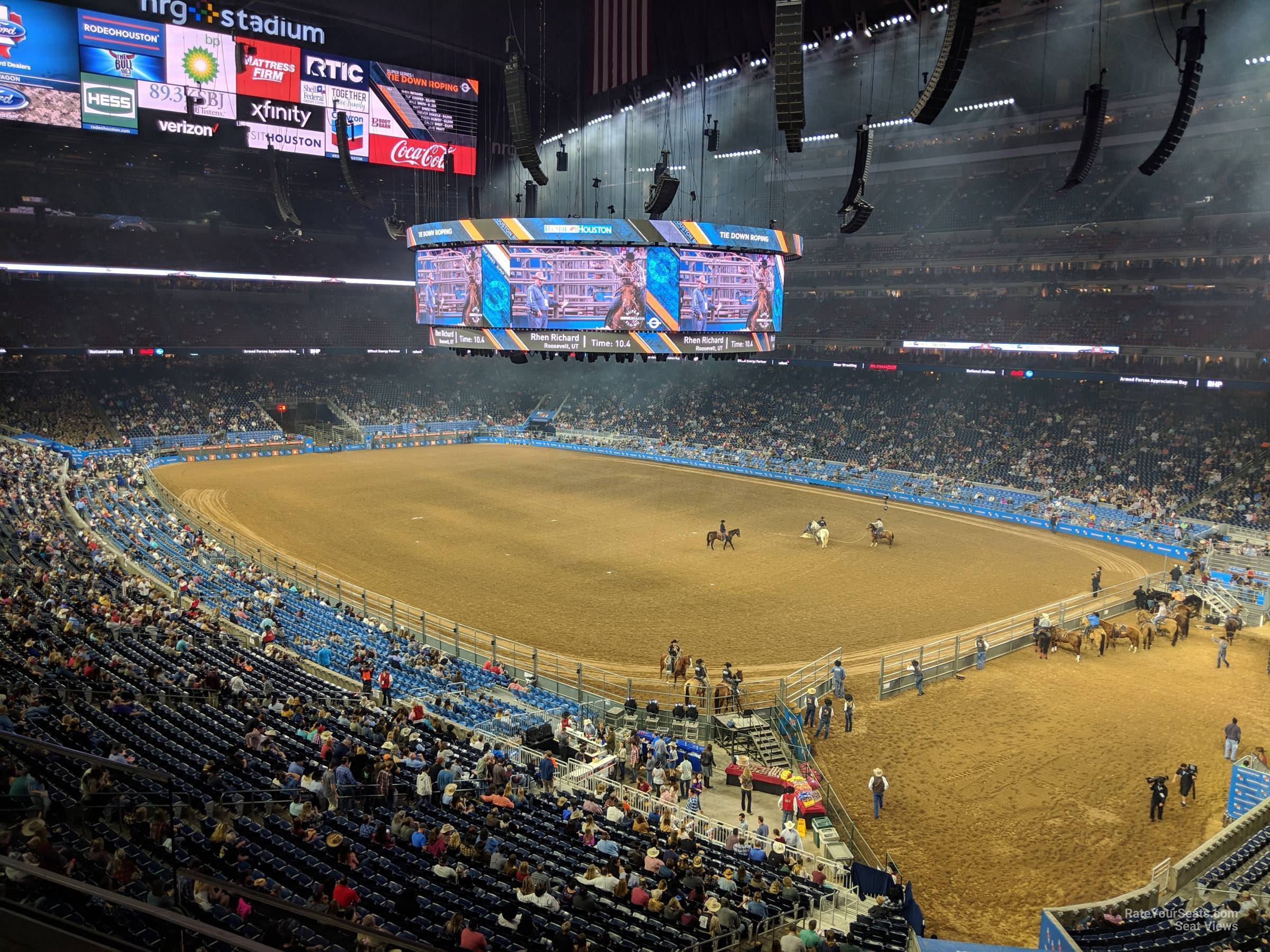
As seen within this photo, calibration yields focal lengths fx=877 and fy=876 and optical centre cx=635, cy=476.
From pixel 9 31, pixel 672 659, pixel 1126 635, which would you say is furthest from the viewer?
pixel 9 31

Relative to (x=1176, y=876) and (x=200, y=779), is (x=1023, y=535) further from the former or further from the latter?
Result: (x=200, y=779)

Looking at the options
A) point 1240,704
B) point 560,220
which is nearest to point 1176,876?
point 1240,704

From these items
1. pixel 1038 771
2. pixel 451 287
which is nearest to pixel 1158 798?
pixel 1038 771

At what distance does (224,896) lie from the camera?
6.97 m

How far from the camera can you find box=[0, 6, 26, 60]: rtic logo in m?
44.6

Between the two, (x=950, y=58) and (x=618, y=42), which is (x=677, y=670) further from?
(x=618, y=42)

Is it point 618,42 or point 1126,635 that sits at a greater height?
point 618,42

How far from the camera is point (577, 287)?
104 feet

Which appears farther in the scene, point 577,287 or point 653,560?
point 653,560

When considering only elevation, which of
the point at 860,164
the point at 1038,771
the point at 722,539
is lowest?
the point at 1038,771

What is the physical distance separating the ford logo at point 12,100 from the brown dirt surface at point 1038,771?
Answer: 51372 mm

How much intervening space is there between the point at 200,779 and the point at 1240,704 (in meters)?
21.6

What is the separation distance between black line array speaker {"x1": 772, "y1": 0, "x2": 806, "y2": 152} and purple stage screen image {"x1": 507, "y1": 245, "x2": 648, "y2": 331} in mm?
17509

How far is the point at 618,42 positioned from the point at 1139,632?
97.7 feet
